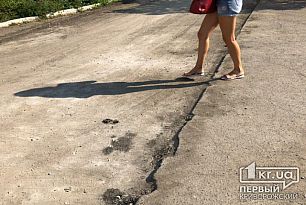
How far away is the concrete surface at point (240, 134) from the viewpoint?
12.5 feet

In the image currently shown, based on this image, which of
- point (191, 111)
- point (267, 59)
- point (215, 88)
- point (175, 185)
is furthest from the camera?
point (267, 59)

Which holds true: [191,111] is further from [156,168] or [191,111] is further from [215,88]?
[156,168]

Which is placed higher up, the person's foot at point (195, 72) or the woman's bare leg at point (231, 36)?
the woman's bare leg at point (231, 36)

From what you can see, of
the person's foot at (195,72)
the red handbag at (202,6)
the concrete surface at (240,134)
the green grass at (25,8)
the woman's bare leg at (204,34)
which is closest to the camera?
the concrete surface at (240,134)

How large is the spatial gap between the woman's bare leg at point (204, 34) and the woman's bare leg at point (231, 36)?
0.17m

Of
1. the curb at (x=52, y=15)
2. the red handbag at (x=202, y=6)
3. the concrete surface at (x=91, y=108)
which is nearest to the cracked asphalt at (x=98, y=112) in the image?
the concrete surface at (x=91, y=108)

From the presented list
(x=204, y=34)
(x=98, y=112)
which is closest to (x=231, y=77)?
(x=204, y=34)

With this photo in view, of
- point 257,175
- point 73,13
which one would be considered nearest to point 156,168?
point 257,175

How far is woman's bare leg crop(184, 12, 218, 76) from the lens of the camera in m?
6.15

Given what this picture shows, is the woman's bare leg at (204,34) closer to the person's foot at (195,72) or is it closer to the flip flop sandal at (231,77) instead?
the person's foot at (195,72)

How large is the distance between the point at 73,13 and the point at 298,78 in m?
7.68

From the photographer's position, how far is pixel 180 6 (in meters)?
12.8

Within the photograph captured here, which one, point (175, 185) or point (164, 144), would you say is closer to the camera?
point (175, 185)

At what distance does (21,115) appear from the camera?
5406mm
